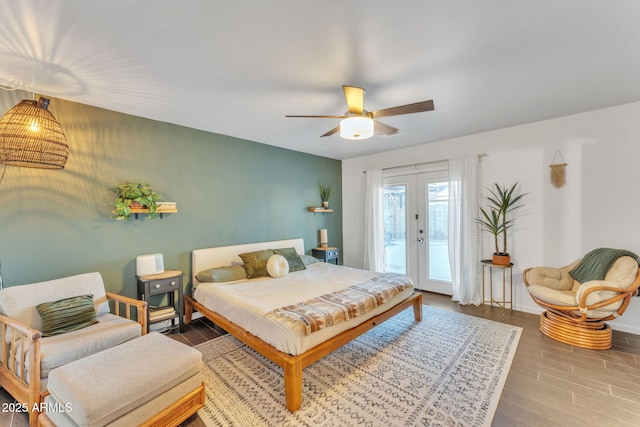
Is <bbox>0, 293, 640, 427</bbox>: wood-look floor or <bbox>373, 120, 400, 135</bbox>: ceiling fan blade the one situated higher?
<bbox>373, 120, 400, 135</bbox>: ceiling fan blade

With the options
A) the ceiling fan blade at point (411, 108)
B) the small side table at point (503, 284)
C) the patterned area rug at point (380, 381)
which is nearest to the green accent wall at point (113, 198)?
the patterned area rug at point (380, 381)

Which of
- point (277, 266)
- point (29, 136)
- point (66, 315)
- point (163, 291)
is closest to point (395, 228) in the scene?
point (277, 266)

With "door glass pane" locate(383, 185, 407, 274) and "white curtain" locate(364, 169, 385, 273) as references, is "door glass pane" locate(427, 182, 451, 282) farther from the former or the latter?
"white curtain" locate(364, 169, 385, 273)

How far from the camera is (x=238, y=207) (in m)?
4.39

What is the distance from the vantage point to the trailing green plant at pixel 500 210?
4.01 metres

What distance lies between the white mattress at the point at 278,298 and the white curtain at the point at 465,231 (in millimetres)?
1451

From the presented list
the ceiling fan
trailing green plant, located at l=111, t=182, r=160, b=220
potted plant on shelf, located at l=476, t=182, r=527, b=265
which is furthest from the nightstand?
the ceiling fan

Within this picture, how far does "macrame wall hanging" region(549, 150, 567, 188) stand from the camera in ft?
12.0

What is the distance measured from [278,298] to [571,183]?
4.25m

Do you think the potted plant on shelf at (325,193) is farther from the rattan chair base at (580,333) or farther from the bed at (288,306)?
the rattan chair base at (580,333)

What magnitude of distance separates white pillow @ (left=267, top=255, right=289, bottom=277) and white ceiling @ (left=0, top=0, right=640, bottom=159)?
6.65ft

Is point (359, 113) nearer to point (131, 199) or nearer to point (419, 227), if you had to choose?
point (131, 199)

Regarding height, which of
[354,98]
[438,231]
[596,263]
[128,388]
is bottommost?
[128,388]

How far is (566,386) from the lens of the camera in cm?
228
